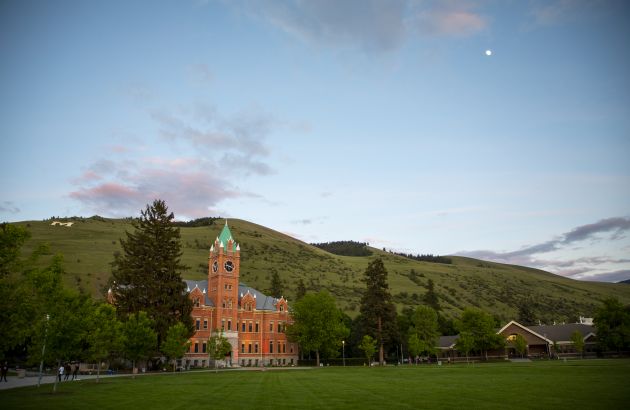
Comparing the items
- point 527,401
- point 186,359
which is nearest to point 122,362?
point 186,359

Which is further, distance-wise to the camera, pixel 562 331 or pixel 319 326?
pixel 562 331

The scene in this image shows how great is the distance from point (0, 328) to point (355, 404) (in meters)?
19.7

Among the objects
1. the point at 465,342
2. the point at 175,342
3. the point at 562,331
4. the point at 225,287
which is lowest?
the point at 465,342

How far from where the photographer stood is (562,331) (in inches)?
3915

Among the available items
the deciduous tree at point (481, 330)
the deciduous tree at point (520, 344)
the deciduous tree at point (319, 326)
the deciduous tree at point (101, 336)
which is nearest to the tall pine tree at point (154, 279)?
the deciduous tree at point (101, 336)

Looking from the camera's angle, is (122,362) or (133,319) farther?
(122,362)

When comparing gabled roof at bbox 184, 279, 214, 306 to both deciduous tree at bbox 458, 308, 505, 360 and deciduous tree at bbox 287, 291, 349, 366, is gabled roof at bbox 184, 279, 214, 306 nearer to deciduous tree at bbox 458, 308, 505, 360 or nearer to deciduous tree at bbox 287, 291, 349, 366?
deciduous tree at bbox 287, 291, 349, 366

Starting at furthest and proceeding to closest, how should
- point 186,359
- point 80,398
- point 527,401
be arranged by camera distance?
1. point 186,359
2. point 80,398
3. point 527,401

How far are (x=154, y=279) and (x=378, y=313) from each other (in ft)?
148

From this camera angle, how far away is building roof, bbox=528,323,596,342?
317ft

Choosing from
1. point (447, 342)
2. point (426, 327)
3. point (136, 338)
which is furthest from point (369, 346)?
point (136, 338)

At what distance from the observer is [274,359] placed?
104 meters

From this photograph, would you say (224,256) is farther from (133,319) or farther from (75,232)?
(75,232)

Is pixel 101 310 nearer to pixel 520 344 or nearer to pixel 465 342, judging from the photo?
pixel 465 342
